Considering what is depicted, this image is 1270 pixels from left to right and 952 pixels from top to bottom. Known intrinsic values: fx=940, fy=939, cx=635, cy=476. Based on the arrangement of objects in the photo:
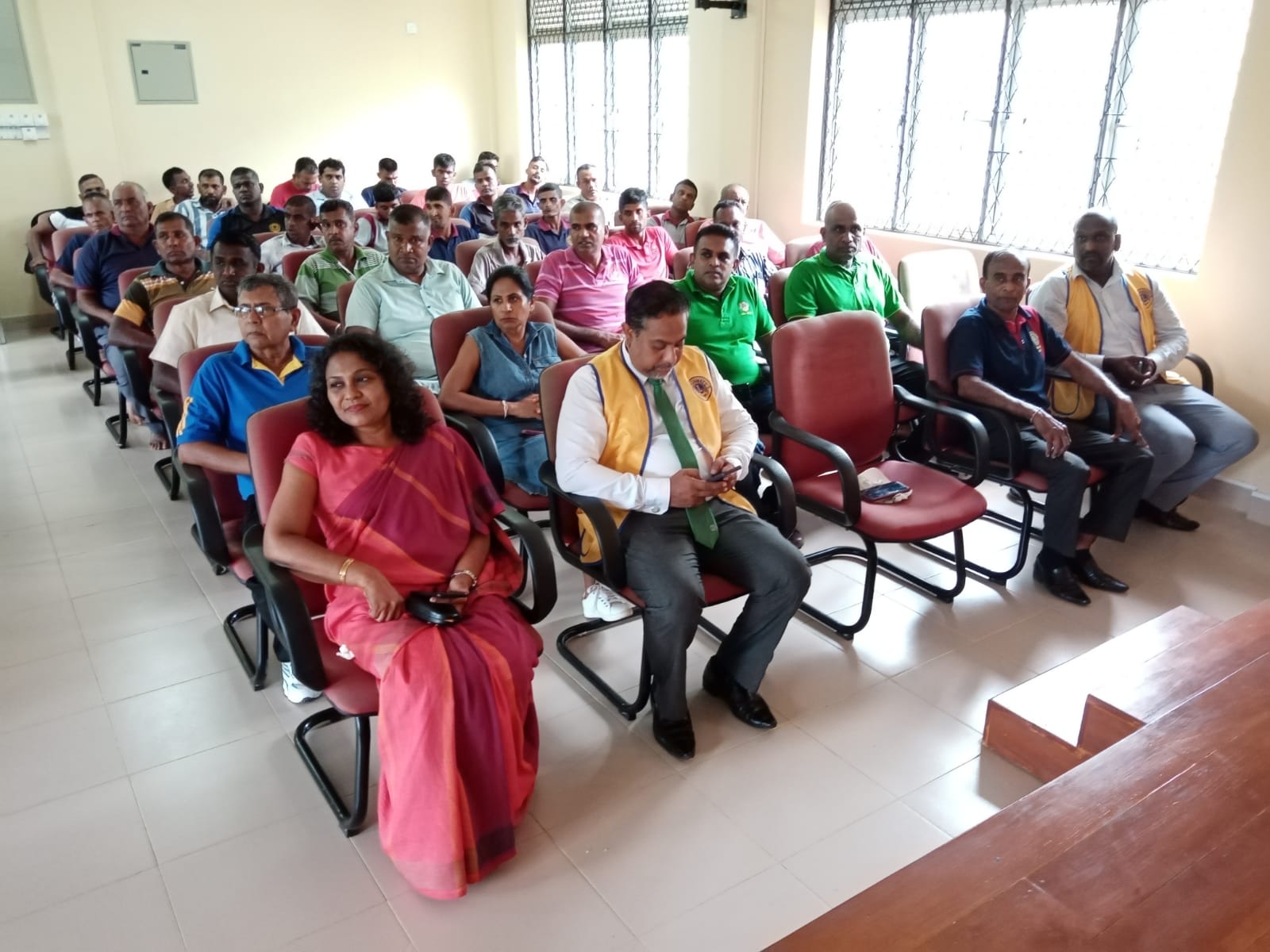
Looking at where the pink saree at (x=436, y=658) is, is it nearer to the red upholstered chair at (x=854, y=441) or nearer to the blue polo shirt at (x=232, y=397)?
the blue polo shirt at (x=232, y=397)

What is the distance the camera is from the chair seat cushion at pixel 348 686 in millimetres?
1913

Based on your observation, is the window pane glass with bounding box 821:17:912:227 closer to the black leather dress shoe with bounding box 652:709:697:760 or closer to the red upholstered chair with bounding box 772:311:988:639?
the red upholstered chair with bounding box 772:311:988:639

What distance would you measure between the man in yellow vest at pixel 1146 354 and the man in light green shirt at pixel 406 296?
237cm

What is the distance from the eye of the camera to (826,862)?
200cm

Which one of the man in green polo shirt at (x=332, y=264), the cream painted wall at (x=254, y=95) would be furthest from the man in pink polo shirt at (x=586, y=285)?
the cream painted wall at (x=254, y=95)

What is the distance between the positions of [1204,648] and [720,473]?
4.16ft

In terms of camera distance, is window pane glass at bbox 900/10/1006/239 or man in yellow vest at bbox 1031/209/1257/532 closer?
man in yellow vest at bbox 1031/209/1257/532

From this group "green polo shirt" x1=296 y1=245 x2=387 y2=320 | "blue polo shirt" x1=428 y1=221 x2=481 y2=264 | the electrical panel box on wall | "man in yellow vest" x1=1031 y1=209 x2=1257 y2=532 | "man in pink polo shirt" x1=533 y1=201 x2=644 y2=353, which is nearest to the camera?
"man in yellow vest" x1=1031 y1=209 x2=1257 y2=532

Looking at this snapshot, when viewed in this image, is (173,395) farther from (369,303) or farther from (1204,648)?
(1204,648)

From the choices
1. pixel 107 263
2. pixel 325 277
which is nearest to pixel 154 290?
pixel 325 277

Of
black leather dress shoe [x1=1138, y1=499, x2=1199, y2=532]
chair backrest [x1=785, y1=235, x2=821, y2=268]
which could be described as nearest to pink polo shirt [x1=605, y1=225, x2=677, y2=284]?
chair backrest [x1=785, y1=235, x2=821, y2=268]

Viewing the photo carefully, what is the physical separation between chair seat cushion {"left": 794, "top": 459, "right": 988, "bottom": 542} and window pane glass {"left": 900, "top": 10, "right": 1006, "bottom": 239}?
2.55m

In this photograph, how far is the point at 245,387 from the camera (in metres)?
2.57

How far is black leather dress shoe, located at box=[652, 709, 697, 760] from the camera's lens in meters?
2.32
